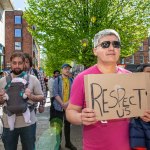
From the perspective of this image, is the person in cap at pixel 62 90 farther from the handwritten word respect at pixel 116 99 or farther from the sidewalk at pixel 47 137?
the handwritten word respect at pixel 116 99

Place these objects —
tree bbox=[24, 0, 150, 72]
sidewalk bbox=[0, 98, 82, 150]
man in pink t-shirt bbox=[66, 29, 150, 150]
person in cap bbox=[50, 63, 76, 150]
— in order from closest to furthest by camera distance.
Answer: man in pink t-shirt bbox=[66, 29, 150, 150] < sidewalk bbox=[0, 98, 82, 150] < person in cap bbox=[50, 63, 76, 150] < tree bbox=[24, 0, 150, 72]

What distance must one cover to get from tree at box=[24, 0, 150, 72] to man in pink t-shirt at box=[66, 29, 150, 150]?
1840cm

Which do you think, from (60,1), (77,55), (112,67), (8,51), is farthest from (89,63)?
(8,51)

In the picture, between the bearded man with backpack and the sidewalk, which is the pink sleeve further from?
the sidewalk

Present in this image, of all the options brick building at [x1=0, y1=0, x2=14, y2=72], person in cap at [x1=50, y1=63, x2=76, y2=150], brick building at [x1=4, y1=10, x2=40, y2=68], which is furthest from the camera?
brick building at [x1=4, y1=10, x2=40, y2=68]

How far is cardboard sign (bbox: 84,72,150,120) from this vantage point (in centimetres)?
277

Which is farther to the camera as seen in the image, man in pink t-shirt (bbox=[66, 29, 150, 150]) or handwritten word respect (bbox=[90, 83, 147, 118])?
man in pink t-shirt (bbox=[66, 29, 150, 150])

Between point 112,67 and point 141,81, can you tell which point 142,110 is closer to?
point 141,81

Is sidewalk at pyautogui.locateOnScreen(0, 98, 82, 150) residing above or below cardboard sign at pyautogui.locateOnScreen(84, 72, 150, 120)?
below

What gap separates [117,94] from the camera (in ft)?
9.31

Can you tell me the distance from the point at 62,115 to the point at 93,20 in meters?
14.7

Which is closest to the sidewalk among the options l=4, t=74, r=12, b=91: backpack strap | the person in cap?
the person in cap

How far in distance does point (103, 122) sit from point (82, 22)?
19.8 m

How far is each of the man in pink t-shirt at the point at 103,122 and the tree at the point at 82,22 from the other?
60.4 ft
